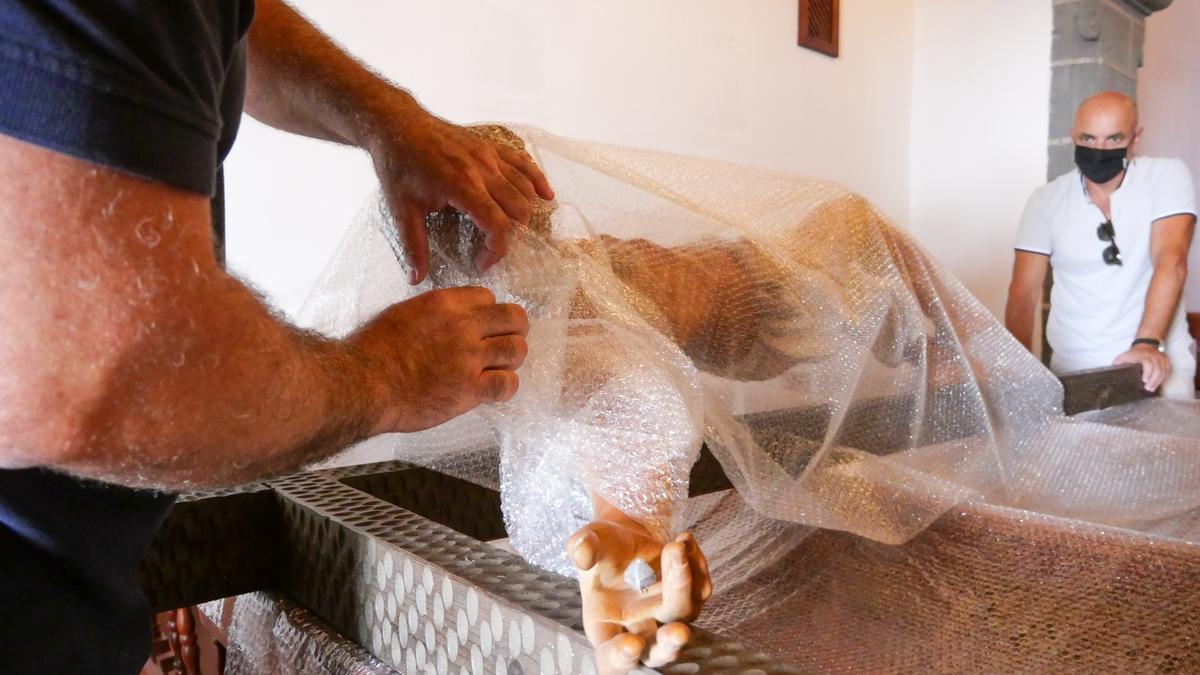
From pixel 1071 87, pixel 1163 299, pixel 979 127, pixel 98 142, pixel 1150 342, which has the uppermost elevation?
pixel 1071 87

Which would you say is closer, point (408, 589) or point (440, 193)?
point (408, 589)

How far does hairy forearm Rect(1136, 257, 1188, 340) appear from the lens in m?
2.59

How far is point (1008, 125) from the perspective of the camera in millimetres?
3553

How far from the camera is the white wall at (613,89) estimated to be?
1903 mm

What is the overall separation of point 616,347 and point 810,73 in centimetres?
279

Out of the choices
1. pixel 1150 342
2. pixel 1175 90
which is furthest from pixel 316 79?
pixel 1175 90

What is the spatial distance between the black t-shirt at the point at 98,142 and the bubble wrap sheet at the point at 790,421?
275 mm

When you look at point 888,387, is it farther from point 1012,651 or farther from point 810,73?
→ point 810,73

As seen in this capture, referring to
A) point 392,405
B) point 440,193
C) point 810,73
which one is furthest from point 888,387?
point 810,73

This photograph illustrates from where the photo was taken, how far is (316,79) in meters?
0.84

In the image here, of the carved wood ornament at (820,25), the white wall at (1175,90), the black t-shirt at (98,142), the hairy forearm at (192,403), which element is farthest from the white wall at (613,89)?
the white wall at (1175,90)

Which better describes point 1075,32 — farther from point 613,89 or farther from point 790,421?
point 790,421

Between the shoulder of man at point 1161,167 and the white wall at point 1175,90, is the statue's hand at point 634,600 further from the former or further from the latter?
the white wall at point 1175,90

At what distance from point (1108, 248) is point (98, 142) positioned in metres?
3.04
